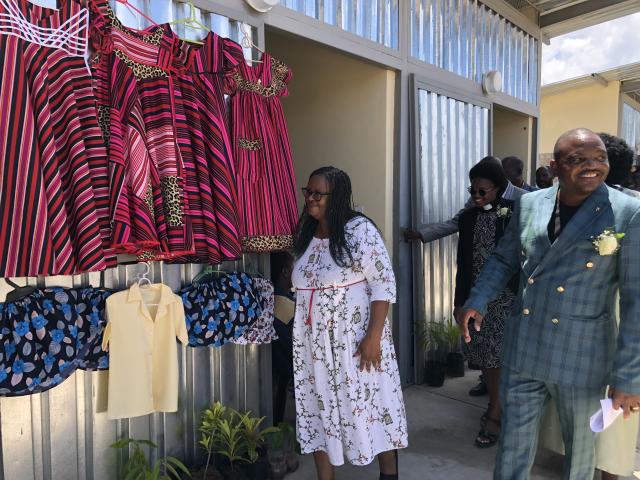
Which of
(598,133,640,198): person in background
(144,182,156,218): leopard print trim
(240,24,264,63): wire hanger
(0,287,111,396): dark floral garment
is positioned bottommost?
(0,287,111,396): dark floral garment

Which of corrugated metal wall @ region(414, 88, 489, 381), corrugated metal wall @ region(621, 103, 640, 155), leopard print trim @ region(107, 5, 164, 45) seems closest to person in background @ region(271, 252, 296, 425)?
corrugated metal wall @ region(414, 88, 489, 381)

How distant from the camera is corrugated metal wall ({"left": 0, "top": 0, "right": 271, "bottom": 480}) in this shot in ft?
7.14

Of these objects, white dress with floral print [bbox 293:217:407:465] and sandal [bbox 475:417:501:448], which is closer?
white dress with floral print [bbox 293:217:407:465]

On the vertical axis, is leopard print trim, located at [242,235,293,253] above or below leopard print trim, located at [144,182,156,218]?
below

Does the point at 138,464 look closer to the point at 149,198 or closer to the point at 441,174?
the point at 149,198

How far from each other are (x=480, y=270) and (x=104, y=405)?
248 centimetres

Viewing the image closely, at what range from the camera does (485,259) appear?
3.38 m

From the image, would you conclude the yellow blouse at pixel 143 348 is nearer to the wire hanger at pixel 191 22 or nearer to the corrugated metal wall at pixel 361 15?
the wire hanger at pixel 191 22

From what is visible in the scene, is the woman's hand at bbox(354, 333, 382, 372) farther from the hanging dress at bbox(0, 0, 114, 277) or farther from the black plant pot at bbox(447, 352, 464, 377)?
the black plant pot at bbox(447, 352, 464, 377)

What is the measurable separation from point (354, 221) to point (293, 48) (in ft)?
8.65

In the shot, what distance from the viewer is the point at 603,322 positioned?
200cm

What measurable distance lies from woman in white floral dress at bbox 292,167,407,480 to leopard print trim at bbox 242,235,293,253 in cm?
29

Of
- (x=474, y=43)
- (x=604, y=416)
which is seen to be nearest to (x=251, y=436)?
(x=604, y=416)

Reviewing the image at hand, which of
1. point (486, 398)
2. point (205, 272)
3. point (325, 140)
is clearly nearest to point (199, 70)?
point (205, 272)
